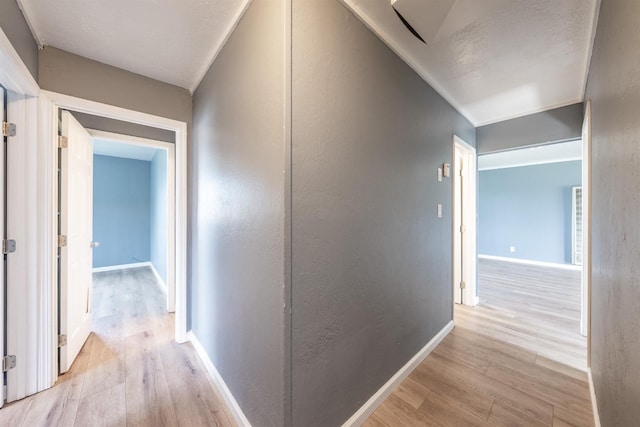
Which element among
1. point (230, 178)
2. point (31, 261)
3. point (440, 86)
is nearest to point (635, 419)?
point (230, 178)

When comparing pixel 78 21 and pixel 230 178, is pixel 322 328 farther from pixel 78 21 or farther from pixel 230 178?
pixel 78 21

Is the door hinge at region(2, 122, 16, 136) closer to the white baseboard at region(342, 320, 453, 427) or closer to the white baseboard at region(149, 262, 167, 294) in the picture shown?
the white baseboard at region(342, 320, 453, 427)

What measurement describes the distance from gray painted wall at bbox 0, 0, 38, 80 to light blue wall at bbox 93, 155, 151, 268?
4175 millimetres

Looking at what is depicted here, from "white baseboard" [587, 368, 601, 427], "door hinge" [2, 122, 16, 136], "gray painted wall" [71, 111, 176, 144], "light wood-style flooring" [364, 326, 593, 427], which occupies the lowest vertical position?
"light wood-style flooring" [364, 326, 593, 427]

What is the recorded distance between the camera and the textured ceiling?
1294 millimetres

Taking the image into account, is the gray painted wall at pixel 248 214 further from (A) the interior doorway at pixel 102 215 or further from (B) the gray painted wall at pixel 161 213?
(B) the gray painted wall at pixel 161 213

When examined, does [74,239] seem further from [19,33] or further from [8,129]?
[19,33]

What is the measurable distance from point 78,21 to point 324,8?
57.5 inches

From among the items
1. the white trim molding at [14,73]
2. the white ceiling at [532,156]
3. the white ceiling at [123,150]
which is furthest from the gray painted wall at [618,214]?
the white ceiling at [123,150]

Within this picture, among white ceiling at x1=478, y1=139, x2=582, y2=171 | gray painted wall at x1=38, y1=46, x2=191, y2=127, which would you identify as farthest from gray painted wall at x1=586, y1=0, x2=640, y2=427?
white ceiling at x1=478, y1=139, x2=582, y2=171

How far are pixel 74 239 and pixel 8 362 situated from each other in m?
0.85

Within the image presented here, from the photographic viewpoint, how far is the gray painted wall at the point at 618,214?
81 cm

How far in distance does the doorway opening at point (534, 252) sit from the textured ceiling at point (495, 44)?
0.98 meters

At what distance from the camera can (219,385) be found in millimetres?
1591
